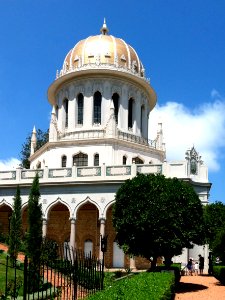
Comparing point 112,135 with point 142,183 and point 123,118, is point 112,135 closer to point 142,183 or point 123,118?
point 123,118

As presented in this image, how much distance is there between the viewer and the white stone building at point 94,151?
33.8m

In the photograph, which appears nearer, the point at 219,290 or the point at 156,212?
the point at 219,290

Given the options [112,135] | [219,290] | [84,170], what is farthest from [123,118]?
[219,290]

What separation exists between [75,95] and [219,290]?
25114mm

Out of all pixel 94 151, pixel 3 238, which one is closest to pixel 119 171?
pixel 94 151

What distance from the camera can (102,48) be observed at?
43031 millimetres

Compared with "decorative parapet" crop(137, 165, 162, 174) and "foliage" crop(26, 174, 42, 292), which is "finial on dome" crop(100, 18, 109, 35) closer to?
"decorative parapet" crop(137, 165, 162, 174)

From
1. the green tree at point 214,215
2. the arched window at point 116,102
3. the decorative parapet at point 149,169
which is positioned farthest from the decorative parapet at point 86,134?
the green tree at point 214,215

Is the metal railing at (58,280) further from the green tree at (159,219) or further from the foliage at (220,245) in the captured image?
the foliage at (220,245)

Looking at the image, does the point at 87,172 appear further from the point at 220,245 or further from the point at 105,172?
A: the point at 220,245

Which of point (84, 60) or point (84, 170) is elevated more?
point (84, 60)

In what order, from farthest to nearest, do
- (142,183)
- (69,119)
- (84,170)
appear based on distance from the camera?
(69,119) → (84,170) → (142,183)

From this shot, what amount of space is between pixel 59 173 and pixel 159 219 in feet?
42.5

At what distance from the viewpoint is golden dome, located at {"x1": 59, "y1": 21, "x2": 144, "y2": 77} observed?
139 feet
